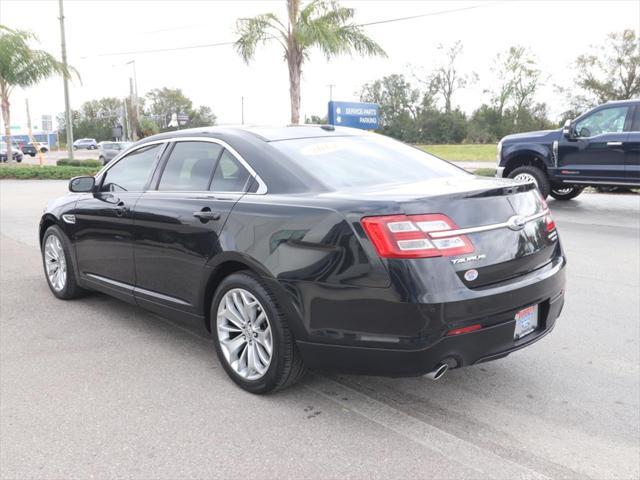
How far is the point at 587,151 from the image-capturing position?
37.0 ft

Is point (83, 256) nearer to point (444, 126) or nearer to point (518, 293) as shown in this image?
point (518, 293)

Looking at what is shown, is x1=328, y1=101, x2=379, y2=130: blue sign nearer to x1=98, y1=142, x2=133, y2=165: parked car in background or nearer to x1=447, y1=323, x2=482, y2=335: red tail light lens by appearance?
x1=98, y1=142, x2=133, y2=165: parked car in background

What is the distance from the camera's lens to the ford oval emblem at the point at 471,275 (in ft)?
9.54

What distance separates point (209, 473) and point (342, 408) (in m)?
0.89

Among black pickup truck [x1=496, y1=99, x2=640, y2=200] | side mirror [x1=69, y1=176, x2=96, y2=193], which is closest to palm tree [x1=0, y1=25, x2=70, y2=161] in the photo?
black pickup truck [x1=496, y1=99, x2=640, y2=200]

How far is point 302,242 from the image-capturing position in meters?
3.13

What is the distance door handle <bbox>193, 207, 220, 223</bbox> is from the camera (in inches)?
143

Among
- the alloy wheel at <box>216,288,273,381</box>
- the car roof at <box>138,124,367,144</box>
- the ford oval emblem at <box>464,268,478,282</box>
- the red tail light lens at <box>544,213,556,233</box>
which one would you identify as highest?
the car roof at <box>138,124,367,144</box>

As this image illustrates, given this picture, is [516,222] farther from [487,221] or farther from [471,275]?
[471,275]

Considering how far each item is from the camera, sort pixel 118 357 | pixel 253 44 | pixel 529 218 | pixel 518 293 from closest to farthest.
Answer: pixel 518 293, pixel 529 218, pixel 118 357, pixel 253 44

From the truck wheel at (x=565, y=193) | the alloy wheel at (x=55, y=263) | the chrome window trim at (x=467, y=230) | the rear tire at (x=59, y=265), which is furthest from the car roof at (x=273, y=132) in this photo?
the truck wheel at (x=565, y=193)

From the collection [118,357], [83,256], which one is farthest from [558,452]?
[83,256]

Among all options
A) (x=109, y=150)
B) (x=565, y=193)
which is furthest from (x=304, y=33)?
(x=109, y=150)

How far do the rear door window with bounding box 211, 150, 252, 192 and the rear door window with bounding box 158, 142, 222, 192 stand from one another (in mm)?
69
